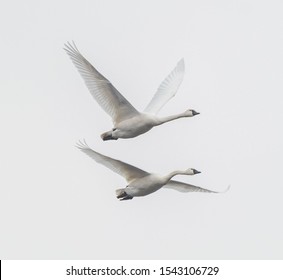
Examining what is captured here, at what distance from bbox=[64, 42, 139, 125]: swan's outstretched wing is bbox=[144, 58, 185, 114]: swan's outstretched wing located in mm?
1884

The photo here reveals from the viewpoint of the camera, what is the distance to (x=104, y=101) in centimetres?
4894

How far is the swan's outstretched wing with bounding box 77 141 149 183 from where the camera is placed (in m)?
49.2

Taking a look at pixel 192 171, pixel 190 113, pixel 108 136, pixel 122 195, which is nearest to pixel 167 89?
pixel 190 113

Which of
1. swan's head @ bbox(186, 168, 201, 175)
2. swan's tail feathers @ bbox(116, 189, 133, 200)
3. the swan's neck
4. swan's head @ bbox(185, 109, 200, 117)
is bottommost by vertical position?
swan's tail feathers @ bbox(116, 189, 133, 200)

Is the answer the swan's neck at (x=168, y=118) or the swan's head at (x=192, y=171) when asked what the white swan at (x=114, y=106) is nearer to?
the swan's neck at (x=168, y=118)

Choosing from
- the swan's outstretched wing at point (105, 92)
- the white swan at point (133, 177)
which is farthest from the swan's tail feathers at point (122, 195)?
the swan's outstretched wing at point (105, 92)

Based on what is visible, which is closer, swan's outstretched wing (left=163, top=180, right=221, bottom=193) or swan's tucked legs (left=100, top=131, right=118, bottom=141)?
swan's tucked legs (left=100, top=131, right=118, bottom=141)

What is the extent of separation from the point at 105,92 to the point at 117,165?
6.04ft

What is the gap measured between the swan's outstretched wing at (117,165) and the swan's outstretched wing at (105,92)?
0.96 metres

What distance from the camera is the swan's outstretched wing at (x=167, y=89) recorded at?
50906 mm

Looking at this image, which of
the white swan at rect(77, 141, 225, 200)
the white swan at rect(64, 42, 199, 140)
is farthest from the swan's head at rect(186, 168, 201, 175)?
the white swan at rect(64, 42, 199, 140)

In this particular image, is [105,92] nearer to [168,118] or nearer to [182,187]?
[168,118]

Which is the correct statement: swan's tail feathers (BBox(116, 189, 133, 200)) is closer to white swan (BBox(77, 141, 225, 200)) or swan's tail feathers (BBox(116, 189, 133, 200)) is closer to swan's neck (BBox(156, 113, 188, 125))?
white swan (BBox(77, 141, 225, 200))

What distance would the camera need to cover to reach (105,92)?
48781mm
